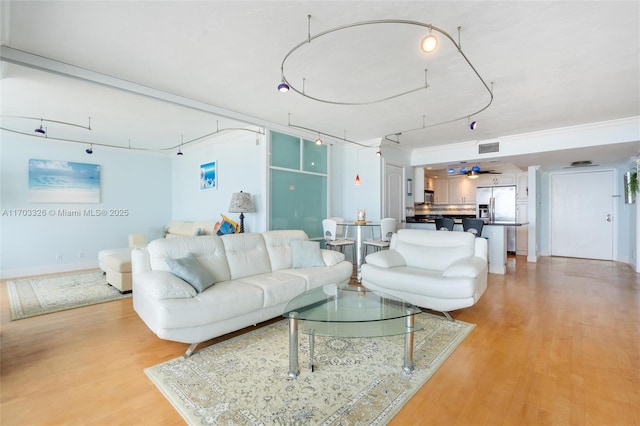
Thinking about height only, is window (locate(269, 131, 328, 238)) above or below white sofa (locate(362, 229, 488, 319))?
above

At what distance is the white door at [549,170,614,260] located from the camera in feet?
23.6

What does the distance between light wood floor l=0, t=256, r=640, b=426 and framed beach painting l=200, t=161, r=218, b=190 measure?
2.92m

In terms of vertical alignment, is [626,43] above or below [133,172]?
above

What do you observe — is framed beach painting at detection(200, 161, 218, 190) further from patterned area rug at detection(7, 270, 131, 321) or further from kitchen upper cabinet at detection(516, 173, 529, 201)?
kitchen upper cabinet at detection(516, 173, 529, 201)

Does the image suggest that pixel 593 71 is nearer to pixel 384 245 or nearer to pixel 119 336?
pixel 384 245

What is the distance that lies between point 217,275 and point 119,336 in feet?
3.41

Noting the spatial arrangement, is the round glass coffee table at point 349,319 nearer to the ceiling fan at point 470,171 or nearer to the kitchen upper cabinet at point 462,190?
the ceiling fan at point 470,171

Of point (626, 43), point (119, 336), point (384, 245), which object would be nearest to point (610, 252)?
point (384, 245)

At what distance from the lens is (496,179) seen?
8602mm

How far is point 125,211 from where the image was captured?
268 inches

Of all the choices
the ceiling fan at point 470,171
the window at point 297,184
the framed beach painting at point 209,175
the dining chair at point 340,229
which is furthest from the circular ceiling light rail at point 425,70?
the framed beach painting at point 209,175

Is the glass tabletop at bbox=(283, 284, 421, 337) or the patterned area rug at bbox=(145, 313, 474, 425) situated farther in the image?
the glass tabletop at bbox=(283, 284, 421, 337)

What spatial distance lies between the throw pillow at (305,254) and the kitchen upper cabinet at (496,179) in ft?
22.6

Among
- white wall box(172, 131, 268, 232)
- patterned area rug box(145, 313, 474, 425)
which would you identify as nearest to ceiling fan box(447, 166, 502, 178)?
white wall box(172, 131, 268, 232)
